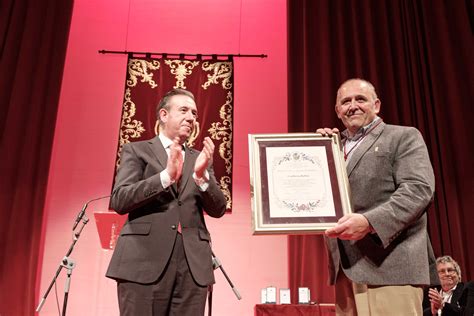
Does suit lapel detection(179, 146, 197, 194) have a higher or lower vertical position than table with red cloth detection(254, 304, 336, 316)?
higher

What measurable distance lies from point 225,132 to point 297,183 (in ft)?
10.3

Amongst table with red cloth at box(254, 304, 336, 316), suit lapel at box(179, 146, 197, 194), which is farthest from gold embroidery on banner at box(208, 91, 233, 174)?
suit lapel at box(179, 146, 197, 194)

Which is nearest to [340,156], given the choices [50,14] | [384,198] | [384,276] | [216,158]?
[384,198]

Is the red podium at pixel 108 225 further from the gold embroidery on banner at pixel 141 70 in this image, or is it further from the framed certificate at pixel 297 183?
the gold embroidery on banner at pixel 141 70

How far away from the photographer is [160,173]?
6.01ft

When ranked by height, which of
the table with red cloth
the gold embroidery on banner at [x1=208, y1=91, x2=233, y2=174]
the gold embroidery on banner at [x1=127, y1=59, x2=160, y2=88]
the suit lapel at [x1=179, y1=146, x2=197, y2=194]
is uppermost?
the gold embroidery on banner at [x1=127, y1=59, x2=160, y2=88]

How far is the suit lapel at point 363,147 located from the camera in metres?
1.89

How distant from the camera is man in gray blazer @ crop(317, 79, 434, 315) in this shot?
1.65m

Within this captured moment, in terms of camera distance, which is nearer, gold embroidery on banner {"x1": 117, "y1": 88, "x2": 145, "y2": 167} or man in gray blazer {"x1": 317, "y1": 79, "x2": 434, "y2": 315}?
man in gray blazer {"x1": 317, "y1": 79, "x2": 434, "y2": 315}

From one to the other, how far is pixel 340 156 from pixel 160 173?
2.36 feet

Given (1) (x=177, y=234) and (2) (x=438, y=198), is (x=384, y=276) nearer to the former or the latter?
(1) (x=177, y=234)

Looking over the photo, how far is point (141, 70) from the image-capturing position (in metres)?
5.14

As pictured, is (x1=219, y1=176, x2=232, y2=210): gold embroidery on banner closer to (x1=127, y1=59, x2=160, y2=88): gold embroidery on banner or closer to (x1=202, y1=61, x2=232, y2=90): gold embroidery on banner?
(x1=202, y1=61, x2=232, y2=90): gold embroidery on banner

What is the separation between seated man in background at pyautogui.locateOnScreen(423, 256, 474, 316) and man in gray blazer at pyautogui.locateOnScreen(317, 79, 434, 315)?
2404 millimetres
